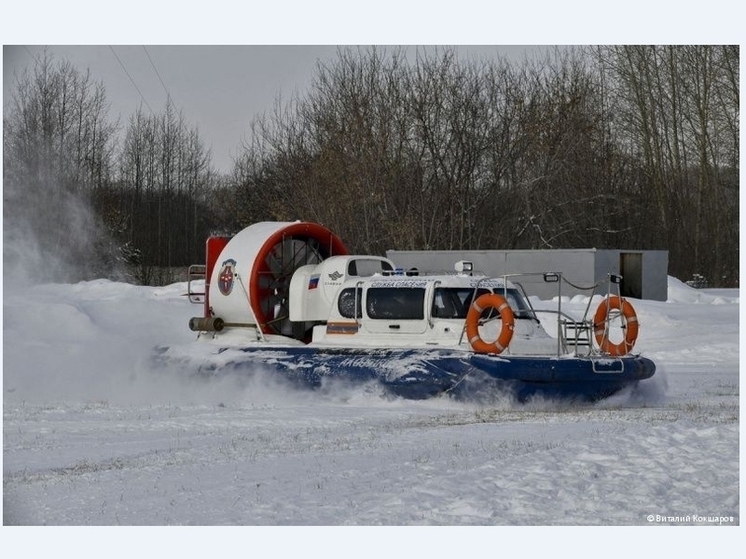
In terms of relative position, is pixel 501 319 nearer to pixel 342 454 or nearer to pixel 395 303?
pixel 395 303

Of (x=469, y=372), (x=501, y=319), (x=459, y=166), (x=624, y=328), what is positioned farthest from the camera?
(x=459, y=166)

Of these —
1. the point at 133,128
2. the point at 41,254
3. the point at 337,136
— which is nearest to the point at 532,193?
the point at 337,136

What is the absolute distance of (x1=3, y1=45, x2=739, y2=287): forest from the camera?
93.7 feet

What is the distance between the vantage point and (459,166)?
1252 inches

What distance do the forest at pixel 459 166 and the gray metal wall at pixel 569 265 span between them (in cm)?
295

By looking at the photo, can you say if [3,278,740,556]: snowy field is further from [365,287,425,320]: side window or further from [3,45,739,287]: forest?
[3,45,739,287]: forest

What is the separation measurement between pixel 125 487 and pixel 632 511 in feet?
12.2

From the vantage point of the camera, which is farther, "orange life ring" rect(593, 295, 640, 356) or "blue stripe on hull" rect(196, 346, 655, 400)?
"orange life ring" rect(593, 295, 640, 356)

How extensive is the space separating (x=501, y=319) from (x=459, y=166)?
19214 mm

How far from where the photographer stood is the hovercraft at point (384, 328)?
12812 mm

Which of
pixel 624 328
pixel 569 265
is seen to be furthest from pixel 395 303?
pixel 569 265

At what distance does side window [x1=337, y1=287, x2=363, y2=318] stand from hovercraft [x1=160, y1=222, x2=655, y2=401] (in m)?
0.02

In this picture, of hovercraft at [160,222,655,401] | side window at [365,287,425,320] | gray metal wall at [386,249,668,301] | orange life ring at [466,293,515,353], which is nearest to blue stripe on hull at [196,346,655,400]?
hovercraft at [160,222,655,401]

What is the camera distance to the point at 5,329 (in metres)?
20.5
